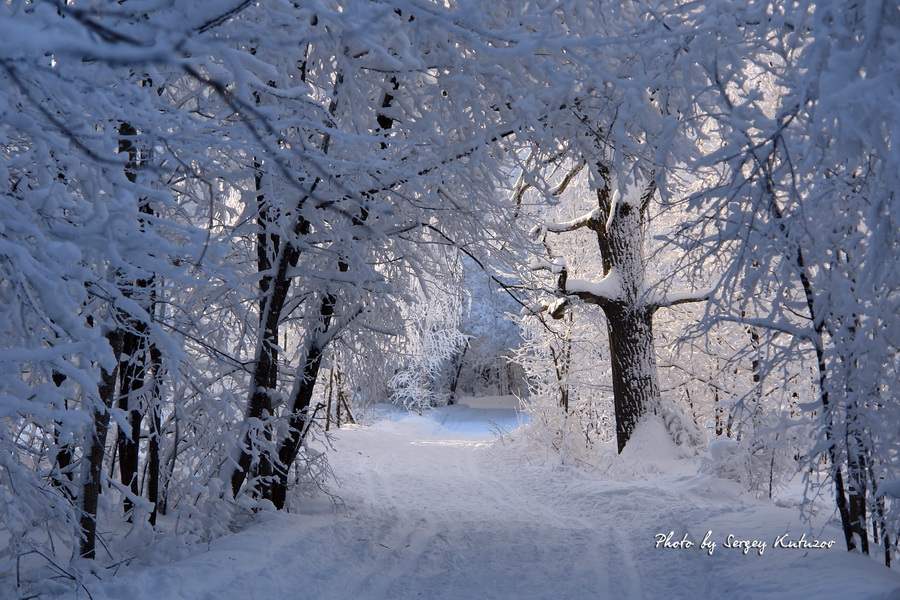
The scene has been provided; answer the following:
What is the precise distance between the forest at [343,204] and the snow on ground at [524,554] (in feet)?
1.40

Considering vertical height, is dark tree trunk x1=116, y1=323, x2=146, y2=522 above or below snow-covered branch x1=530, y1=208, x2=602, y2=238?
below

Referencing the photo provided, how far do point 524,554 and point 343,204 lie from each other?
11.5ft

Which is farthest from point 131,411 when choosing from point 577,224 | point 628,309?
point 577,224

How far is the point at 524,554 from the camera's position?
18.5 ft

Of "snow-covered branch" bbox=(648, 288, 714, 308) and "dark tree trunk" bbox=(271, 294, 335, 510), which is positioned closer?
"dark tree trunk" bbox=(271, 294, 335, 510)

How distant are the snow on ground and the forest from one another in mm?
426

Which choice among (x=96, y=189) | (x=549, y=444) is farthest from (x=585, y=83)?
(x=549, y=444)

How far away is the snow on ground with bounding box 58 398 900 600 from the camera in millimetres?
4184

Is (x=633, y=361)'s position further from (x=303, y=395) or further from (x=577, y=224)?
(x=303, y=395)

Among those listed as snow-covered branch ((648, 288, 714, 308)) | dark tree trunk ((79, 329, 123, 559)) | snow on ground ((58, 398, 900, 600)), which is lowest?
snow on ground ((58, 398, 900, 600))

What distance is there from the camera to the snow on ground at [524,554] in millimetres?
4184

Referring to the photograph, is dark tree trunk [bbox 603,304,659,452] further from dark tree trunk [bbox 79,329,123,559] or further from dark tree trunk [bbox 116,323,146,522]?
dark tree trunk [bbox 79,329,123,559]

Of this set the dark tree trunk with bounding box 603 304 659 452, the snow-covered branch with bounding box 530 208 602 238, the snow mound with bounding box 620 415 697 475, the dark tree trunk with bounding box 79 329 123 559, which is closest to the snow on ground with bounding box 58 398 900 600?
the dark tree trunk with bounding box 79 329 123 559

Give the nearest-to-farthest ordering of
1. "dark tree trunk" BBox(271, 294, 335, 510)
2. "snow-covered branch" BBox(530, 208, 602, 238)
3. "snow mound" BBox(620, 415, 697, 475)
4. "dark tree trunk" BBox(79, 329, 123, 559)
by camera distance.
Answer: "dark tree trunk" BBox(79, 329, 123, 559) → "dark tree trunk" BBox(271, 294, 335, 510) → "snow mound" BBox(620, 415, 697, 475) → "snow-covered branch" BBox(530, 208, 602, 238)
